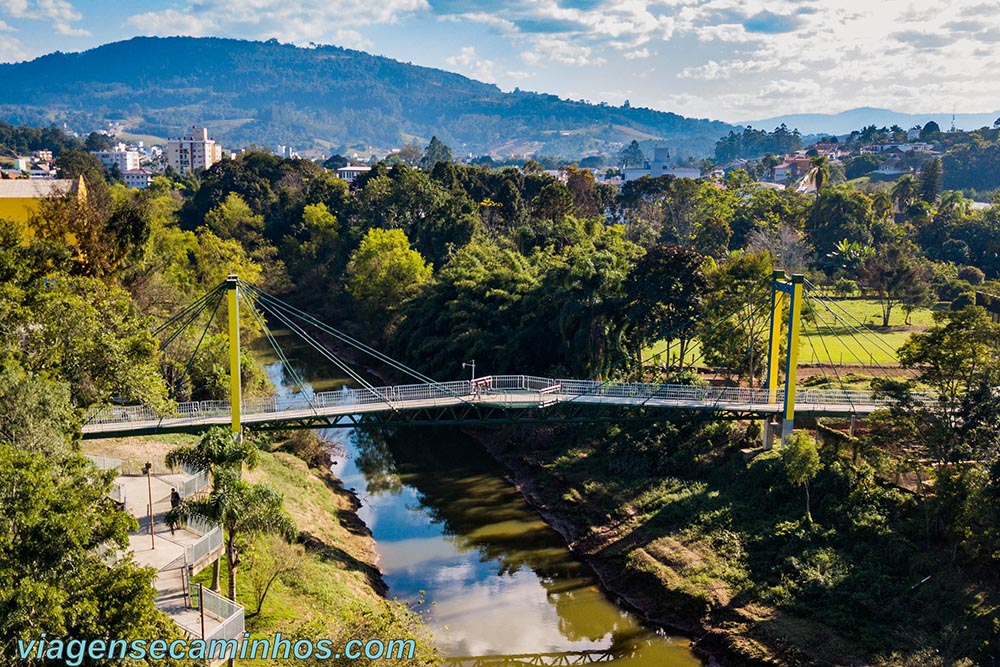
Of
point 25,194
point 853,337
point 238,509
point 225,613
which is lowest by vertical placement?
point 225,613

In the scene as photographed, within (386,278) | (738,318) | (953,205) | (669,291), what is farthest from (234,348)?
(953,205)

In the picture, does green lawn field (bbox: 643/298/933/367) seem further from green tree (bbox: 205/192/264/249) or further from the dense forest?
green tree (bbox: 205/192/264/249)

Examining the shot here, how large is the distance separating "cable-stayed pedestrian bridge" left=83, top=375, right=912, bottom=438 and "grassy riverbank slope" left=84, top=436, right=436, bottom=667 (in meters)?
1.91

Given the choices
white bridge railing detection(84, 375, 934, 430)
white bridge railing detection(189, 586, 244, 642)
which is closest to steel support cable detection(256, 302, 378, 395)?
white bridge railing detection(84, 375, 934, 430)

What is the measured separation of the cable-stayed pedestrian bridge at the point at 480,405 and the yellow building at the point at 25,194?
15520 millimetres

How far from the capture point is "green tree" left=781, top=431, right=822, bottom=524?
26.2m

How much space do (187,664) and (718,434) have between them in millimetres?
22116

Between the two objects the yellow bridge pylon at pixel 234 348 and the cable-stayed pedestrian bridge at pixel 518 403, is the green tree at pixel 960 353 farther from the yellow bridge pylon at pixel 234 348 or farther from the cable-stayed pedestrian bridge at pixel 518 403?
the yellow bridge pylon at pixel 234 348

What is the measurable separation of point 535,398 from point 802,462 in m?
9.22

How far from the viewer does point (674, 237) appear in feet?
223

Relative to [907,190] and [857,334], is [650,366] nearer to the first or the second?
[857,334]

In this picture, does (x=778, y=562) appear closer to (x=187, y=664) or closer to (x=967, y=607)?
(x=967, y=607)

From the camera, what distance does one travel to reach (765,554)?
25625 millimetres

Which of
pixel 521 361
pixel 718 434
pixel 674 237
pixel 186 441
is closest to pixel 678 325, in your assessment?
pixel 718 434
